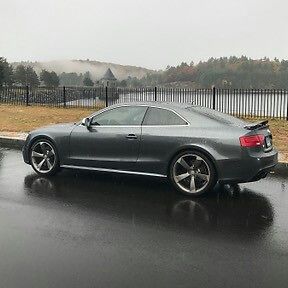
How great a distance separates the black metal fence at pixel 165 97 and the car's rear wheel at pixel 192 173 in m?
12.9

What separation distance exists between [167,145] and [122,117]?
1.06m

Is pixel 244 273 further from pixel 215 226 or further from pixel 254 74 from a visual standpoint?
pixel 254 74

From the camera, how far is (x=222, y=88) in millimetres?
21250

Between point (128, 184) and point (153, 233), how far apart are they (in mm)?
2443

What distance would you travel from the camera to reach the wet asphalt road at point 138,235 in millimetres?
3648

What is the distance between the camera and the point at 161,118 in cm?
682

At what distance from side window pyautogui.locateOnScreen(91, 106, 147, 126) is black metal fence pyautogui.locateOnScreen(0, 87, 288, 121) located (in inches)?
499

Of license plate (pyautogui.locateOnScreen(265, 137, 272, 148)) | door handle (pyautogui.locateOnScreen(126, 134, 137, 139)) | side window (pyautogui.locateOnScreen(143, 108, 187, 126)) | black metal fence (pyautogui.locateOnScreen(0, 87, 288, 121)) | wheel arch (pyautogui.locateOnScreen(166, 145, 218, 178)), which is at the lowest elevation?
wheel arch (pyautogui.locateOnScreen(166, 145, 218, 178))

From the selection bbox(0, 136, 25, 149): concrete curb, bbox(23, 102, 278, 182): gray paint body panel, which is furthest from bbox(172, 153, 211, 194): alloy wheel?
bbox(0, 136, 25, 149): concrete curb

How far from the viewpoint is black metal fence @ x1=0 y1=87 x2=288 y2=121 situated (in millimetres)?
20375

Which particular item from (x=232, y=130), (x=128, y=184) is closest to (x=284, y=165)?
(x=232, y=130)

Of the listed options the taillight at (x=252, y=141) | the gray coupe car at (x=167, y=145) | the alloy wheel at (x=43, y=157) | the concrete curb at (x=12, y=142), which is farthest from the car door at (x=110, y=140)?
the concrete curb at (x=12, y=142)

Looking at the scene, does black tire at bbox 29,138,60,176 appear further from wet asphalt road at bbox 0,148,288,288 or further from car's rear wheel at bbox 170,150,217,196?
car's rear wheel at bbox 170,150,217,196

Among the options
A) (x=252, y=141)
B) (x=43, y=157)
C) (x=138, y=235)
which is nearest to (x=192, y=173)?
(x=252, y=141)
